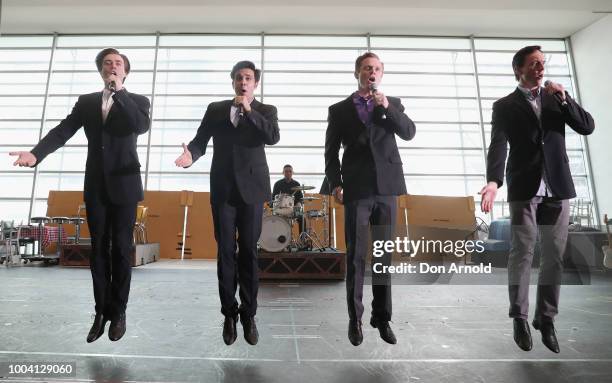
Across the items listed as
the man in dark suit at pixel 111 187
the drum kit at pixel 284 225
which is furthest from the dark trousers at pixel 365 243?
the drum kit at pixel 284 225

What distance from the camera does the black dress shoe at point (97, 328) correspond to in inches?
73.2

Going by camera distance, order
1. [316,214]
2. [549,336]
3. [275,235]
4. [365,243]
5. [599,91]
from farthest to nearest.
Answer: [599,91] → [316,214] → [275,235] → [365,243] → [549,336]

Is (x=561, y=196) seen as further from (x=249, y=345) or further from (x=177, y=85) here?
(x=177, y=85)

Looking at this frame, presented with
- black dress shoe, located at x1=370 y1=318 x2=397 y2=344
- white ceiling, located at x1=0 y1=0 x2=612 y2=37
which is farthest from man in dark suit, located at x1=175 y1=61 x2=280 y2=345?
white ceiling, located at x1=0 y1=0 x2=612 y2=37

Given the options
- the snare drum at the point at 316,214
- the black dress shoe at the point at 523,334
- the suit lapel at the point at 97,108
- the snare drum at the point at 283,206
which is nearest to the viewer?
the black dress shoe at the point at 523,334

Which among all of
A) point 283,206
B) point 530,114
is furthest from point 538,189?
point 283,206

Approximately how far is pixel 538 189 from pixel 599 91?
999cm

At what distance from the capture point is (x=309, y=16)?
9.03m

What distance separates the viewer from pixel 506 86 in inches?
376

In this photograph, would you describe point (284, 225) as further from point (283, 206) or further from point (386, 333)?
point (386, 333)

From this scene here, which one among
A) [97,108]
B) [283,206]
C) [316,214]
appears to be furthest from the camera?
[316,214]

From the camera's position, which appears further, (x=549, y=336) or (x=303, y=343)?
(x=303, y=343)

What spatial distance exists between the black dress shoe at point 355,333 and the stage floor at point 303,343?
3.4 inches

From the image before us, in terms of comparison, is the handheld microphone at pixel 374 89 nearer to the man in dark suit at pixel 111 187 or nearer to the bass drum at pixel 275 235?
the man in dark suit at pixel 111 187
